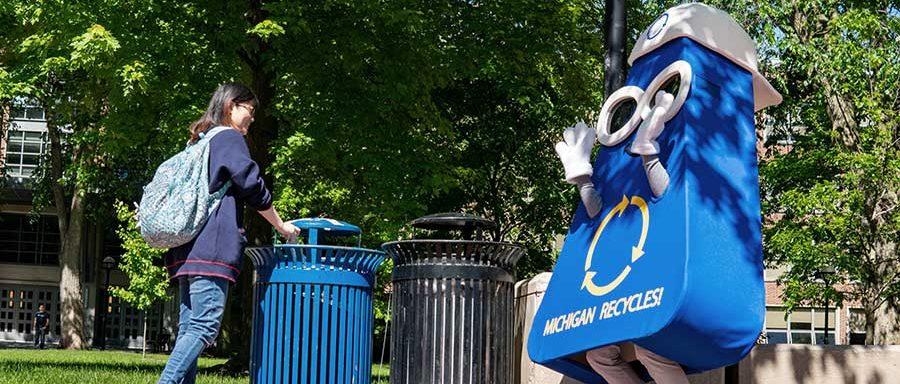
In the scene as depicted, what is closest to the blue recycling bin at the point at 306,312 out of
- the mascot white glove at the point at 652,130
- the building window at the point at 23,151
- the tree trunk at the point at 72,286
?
the mascot white glove at the point at 652,130

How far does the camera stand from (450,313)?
6145 mm

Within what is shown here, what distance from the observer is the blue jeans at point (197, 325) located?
17.8 ft

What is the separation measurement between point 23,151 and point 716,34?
49.6m

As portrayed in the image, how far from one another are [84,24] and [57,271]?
3801 cm

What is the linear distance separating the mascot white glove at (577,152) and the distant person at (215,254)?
138 centimetres

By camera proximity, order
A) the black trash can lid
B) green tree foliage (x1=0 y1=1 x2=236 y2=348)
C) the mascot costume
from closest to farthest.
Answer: the mascot costume < the black trash can lid < green tree foliage (x1=0 y1=1 x2=236 y2=348)

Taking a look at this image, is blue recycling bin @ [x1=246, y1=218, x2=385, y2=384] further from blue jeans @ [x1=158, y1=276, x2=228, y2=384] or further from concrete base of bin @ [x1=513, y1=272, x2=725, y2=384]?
concrete base of bin @ [x1=513, y1=272, x2=725, y2=384]

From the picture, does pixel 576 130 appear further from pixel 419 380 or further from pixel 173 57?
pixel 173 57

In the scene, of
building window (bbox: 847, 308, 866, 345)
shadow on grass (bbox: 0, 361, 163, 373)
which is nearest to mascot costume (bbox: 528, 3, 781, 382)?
shadow on grass (bbox: 0, 361, 163, 373)

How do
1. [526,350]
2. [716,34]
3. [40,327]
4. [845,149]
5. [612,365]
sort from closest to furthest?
[612,365] → [716,34] → [526,350] → [845,149] → [40,327]

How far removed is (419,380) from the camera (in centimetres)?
613

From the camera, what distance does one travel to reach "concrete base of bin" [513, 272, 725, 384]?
6.34m

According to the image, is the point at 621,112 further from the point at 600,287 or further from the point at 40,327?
the point at 40,327

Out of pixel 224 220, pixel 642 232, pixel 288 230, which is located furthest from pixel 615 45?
pixel 224 220
